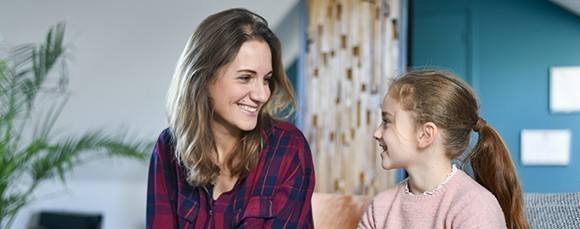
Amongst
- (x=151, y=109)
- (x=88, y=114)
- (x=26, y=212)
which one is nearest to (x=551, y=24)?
(x=151, y=109)

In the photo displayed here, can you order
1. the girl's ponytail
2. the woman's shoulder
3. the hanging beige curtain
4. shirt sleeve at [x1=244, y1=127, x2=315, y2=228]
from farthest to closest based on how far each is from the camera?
the hanging beige curtain → the woman's shoulder → shirt sleeve at [x1=244, y1=127, x2=315, y2=228] → the girl's ponytail

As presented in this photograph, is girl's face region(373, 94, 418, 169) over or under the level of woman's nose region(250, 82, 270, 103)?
under

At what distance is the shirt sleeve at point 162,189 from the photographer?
187cm

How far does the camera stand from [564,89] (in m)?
5.20

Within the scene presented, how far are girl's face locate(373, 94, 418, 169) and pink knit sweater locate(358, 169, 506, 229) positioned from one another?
95mm

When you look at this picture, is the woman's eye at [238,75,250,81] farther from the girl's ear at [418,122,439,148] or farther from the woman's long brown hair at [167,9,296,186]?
the girl's ear at [418,122,439,148]

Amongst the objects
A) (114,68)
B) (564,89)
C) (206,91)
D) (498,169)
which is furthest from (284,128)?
(564,89)

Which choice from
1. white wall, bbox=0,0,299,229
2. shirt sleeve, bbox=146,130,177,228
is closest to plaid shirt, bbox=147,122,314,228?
shirt sleeve, bbox=146,130,177,228

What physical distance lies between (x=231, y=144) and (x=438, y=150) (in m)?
0.60

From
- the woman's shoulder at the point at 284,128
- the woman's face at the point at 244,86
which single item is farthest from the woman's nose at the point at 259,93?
the woman's shoulder at the point at 284,128

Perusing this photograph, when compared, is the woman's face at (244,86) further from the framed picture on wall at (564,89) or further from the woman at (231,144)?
the framed picture on wall at (564,89)

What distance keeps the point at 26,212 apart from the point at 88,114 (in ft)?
3.02

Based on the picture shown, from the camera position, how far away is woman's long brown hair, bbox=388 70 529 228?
159 centimetres

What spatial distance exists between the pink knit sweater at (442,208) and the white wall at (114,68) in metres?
2.27
